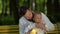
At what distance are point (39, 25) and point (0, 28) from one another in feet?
8.61

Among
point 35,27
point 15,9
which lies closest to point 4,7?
point 15,9

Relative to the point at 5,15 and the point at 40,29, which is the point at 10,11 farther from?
the point at 40,29

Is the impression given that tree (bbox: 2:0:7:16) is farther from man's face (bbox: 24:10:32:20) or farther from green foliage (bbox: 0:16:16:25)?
man's face (bbox: 24:10:32:20)

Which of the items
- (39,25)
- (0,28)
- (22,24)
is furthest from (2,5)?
(39,25)

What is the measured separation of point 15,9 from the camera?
212 inches

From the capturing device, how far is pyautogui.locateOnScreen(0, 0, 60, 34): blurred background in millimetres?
5281

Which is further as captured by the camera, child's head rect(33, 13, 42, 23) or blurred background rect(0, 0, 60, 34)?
blurred background rect(0, 0, 60, 34)

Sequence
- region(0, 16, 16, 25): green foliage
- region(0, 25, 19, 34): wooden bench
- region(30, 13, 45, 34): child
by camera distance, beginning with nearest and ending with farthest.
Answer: region(30, 13, 45, 34): child < region(0, 25, 19, 34): wooden bench < region(0, 16, 16, 25): green foliage

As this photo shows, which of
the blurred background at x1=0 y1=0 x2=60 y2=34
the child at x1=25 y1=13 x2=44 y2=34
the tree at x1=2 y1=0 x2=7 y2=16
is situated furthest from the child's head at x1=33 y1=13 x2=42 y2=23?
the tree at x1=2 y1=0 x2=7 y2=16

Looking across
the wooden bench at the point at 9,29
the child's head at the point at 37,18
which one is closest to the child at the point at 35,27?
the child's head at the point at 37,18

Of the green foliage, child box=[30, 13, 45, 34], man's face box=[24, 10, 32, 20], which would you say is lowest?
the green foliage

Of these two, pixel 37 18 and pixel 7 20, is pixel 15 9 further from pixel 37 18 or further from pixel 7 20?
pixel 37 18

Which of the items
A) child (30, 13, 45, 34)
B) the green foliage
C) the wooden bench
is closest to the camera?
child (30, 13, 45, 34)

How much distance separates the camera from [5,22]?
5395mm
